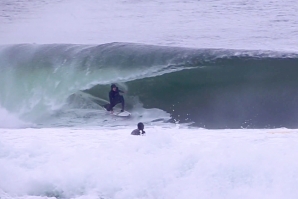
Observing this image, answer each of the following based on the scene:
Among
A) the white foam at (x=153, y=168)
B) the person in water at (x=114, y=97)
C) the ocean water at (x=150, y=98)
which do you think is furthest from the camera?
the person in water at (x=114, y=97)

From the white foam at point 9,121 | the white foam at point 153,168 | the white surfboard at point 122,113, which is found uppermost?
the white surfboard at point 122,113

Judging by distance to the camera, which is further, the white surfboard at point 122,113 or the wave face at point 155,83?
the wave face at point 155,83

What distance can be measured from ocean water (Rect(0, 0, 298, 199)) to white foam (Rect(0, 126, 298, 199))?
20mm

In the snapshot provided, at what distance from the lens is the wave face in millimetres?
14375

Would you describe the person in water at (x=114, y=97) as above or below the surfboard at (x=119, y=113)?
above

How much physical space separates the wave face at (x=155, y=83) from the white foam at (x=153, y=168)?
3.58 meters

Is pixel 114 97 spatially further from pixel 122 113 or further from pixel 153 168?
pixel 153 168

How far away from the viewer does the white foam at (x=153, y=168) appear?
354 inches

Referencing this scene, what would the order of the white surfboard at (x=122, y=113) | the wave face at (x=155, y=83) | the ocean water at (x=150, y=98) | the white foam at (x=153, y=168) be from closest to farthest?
the white foam at (x=153, y=168) < the ocean water at (x=150, y=98) < the white surfboard at (x=122, y=113) < the wave face at (x=155, y=83)

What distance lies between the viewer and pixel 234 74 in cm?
1594

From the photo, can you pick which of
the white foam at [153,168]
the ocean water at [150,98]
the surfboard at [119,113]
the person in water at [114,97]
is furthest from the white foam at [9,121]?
the white foam at [153,168]

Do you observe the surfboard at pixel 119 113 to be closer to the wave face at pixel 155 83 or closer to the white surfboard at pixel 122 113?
the white surfboard at pixel 122 113

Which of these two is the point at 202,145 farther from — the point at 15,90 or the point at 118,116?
the point at 15,90

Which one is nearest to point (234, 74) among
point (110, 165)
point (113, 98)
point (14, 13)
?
point (113, 98)
